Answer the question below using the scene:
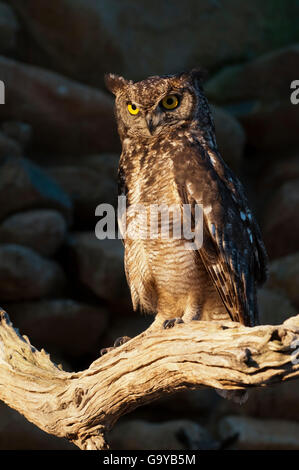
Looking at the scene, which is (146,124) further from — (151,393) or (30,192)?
(30,192)

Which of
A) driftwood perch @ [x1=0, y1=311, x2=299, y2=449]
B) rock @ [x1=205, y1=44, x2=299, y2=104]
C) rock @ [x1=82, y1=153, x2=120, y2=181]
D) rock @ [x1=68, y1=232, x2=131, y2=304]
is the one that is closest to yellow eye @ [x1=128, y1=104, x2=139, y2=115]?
driftwood perch @ [x1=0, y1=311, x2=299, y2=449]

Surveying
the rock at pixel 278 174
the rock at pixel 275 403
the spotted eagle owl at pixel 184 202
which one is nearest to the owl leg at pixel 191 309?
the spotted eagle owl at pixel 184 202

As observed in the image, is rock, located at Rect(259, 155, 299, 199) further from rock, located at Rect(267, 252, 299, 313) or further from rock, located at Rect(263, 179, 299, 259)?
rock, located at Rect(267, 252, 299, 313)

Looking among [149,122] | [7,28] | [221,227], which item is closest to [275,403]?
[221,227]

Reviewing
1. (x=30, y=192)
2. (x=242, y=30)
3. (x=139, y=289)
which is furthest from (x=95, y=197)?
(x=139, y=289)

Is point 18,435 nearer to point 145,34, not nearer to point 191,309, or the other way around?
point 191,309

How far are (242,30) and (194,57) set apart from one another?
0.51m

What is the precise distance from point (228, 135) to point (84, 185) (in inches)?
48.4

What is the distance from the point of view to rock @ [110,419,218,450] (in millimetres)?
4340

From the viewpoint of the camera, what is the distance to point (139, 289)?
2.24m

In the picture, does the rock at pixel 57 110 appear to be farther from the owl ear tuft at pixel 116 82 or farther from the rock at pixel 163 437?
the owl ear tuft at pixel 116 82

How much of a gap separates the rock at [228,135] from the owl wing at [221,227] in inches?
113

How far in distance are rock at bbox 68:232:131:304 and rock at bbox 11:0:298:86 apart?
A: 1.51 m

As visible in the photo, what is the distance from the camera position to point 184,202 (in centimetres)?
203
